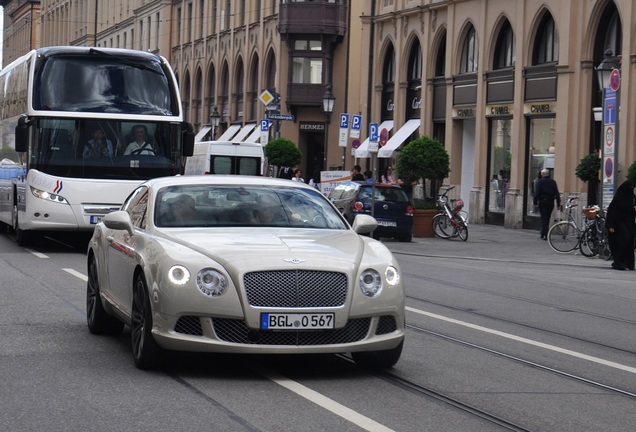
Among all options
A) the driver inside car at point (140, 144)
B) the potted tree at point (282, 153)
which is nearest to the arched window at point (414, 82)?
the potted tree at point (282, 153)

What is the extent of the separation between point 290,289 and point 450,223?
2593cm

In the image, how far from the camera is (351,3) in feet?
213

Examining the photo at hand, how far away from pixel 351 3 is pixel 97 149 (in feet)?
144

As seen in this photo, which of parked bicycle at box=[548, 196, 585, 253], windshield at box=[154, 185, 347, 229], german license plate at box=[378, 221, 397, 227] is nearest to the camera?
windshield at box=[154, 185, 347, 229]

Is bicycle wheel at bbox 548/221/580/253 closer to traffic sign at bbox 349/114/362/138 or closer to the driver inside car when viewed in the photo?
the driver inside car

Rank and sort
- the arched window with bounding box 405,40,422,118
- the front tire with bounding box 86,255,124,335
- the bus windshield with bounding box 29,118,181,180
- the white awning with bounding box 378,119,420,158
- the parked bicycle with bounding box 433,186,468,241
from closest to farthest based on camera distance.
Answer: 1. the front tire with bounding box 86,255,124,335
2. the bus windshield with bounding box 29,118,181,180
3. the parked bicycle with bounding box 433,186,468,241
4. the white awning with bounding box 378,119,420,158
5. the arched window with bounding box 405,40,422,118

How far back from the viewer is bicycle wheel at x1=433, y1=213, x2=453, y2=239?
34.7 m

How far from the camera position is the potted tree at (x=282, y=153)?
5362 cm

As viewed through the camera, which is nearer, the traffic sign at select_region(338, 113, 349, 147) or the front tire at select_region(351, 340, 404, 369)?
the front tire at select_region(351, 340, 404, 369)

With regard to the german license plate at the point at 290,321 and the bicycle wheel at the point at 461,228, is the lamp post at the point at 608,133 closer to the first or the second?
the bicycle wheel at the point at 461,228

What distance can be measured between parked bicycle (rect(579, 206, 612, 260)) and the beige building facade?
0.57 metres

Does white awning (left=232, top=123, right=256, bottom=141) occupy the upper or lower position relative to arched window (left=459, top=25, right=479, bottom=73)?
lower

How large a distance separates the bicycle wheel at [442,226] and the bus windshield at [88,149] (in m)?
13.6

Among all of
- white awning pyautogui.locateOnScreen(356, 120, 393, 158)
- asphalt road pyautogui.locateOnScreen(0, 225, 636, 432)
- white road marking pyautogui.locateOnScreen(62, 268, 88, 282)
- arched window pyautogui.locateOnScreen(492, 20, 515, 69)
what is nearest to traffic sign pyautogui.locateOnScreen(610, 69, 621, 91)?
asphalt road pyautogui.locateOnScreen(0, 225, 636, 432)
